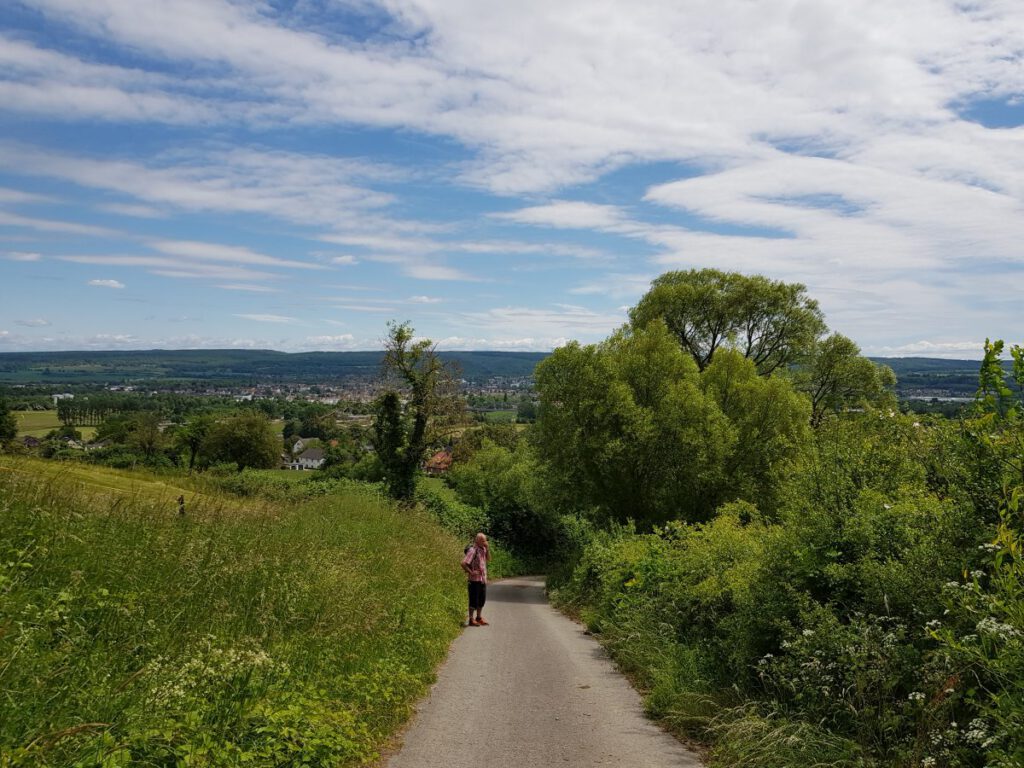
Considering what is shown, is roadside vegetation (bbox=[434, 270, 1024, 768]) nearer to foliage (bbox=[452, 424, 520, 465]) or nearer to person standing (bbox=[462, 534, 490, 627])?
person standing (bbox=[462, 534, 490, 627])

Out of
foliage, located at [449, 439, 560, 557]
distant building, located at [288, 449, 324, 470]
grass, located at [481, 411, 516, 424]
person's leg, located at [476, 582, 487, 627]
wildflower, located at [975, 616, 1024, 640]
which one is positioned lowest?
distant building, located at [288, 449, 324, 470]

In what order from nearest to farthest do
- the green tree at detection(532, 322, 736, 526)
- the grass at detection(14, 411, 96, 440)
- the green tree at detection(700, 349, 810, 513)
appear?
1. the grass at detection(14, 411, 96, 440)
2. the green tree at detection(532, 322, 736, 526)
3. the green tree at detection(700, 349, 810, 513)

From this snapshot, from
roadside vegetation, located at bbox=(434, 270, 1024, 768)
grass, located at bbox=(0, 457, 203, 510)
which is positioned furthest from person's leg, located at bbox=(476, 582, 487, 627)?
grass, located at bbox=(0, 457, 203, 510)

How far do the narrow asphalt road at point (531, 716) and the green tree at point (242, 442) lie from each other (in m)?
66.9

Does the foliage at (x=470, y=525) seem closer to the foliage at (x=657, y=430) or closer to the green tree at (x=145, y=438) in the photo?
the foliage at (x=657, y=430)

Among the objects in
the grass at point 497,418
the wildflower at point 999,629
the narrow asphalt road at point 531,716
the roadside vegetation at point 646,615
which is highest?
the wildflower at point 999,629

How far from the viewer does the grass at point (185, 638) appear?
14.2 feet

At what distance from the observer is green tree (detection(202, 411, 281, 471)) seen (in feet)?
238

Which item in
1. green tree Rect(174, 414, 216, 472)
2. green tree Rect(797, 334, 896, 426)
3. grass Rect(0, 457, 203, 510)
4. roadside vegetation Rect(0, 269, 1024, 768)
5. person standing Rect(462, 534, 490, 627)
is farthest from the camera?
green tree Rect(174, 414, 216, 472)

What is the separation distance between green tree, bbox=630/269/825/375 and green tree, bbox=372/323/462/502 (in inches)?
506

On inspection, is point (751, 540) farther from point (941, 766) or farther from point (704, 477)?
point (704, 477)

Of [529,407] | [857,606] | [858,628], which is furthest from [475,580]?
[529,407]

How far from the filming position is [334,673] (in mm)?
7418

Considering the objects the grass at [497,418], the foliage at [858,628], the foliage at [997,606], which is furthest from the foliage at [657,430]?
the grass at [497,418]
